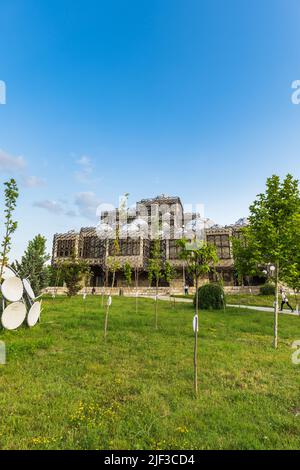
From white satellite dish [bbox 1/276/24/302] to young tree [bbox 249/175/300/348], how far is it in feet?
36.0

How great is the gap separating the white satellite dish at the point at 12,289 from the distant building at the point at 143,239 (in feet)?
134

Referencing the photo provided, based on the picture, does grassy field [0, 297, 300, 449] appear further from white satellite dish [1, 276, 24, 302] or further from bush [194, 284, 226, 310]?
bush [194, 284, 226, 310]

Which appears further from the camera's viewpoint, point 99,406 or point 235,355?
point 235,355

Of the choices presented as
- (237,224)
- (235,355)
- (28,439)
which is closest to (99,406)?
(28,439)

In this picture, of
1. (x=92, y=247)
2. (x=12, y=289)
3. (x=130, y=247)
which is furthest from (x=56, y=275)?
(x=12, y=289)

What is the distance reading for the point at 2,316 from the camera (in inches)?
427

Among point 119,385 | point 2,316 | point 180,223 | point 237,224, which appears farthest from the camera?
point 180,223

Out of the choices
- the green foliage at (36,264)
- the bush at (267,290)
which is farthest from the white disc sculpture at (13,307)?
the bush at (267,290)

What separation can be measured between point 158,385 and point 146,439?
226 cm

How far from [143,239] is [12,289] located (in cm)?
4549

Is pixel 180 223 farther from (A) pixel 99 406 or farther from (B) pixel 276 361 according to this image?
(A) pixel 99 406

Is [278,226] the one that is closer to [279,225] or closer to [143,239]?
[279,225]

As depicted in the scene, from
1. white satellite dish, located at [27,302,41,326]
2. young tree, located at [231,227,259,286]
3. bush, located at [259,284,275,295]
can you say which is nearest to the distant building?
bush, located at [259,284,275,295]
